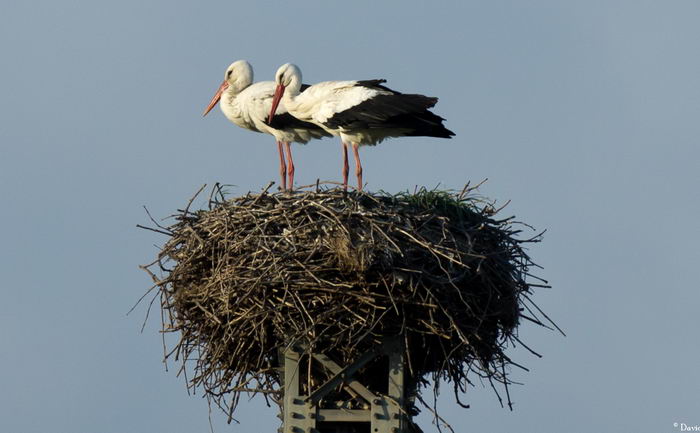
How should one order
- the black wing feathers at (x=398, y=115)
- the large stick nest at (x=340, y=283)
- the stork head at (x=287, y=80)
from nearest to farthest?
1. the large stick nest at (x=340, y=283)
2. the black wing feathers at (x=398, y=115)
3. the stork head at (x=287, y=80)

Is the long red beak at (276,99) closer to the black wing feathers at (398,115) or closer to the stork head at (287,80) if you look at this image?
the stork head at (287,80)

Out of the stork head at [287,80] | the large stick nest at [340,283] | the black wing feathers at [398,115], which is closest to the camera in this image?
the large stick nest at [340,283]

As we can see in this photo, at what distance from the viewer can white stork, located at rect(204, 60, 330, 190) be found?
15.7 metres

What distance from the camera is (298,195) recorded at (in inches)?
489

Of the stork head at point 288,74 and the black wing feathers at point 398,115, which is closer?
the black wing feathers at point 398,115

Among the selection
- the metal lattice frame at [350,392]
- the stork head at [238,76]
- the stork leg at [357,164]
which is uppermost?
the stork head at [238,76]

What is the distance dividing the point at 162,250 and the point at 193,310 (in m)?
0.62

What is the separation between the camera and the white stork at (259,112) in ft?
51.4

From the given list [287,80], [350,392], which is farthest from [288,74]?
[350,392]

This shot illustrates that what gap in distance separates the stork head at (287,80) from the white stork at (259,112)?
83 mm

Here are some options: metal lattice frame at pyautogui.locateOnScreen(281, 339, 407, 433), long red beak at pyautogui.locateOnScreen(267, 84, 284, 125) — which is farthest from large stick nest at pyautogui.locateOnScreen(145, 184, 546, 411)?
long red beak at pyautogui.locateOnScreen(267, 84, 284, 125)

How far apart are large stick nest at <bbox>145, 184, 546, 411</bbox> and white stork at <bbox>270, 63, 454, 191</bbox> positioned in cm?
151

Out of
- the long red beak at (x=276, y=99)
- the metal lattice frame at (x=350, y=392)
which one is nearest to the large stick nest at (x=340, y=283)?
the metal lattice frame at (x=350, y=392)

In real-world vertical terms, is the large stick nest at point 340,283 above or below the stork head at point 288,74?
below
